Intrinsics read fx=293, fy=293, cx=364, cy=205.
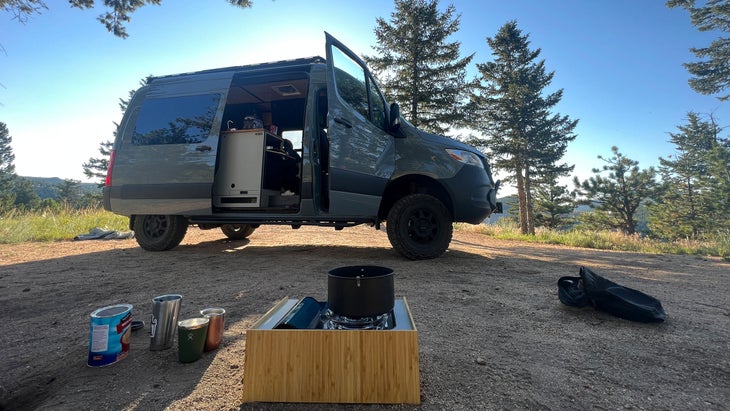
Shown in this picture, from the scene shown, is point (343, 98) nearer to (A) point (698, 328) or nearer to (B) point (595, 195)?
(A) point (698, 328)

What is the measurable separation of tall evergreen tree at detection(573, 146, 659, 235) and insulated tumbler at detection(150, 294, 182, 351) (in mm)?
37626

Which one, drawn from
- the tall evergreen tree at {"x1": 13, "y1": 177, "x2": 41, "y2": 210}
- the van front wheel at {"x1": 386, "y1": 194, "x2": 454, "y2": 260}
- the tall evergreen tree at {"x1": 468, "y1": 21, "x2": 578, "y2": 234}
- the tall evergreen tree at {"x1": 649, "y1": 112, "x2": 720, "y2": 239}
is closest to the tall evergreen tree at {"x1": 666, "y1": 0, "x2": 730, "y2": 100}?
the tall evergreen tree at {"x1": 468, "y1": 21, "x2": 578, "y2": 234}

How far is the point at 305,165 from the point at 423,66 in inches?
572

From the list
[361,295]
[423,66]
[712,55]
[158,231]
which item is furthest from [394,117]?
[712,55]

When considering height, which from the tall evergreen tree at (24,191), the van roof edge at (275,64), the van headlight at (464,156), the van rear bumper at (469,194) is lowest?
the van rear bumper at (469,194)

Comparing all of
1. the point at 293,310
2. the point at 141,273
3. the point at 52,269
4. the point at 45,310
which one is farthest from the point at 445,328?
the point at 52,269

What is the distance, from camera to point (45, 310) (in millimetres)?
2295

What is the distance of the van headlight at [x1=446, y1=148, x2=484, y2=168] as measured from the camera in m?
4.09

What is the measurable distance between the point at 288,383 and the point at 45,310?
248cm

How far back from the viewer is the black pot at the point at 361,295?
1.26m

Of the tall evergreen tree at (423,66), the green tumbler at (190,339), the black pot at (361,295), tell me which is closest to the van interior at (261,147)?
the green tumbler at (190,339)

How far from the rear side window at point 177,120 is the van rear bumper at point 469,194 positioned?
3664 mm

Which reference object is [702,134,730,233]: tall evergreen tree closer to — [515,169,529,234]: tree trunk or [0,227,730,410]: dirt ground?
[515,169,529,234]: tree trunk

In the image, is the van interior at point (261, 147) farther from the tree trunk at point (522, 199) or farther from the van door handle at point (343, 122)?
the tree trunk at point (522, 199)
